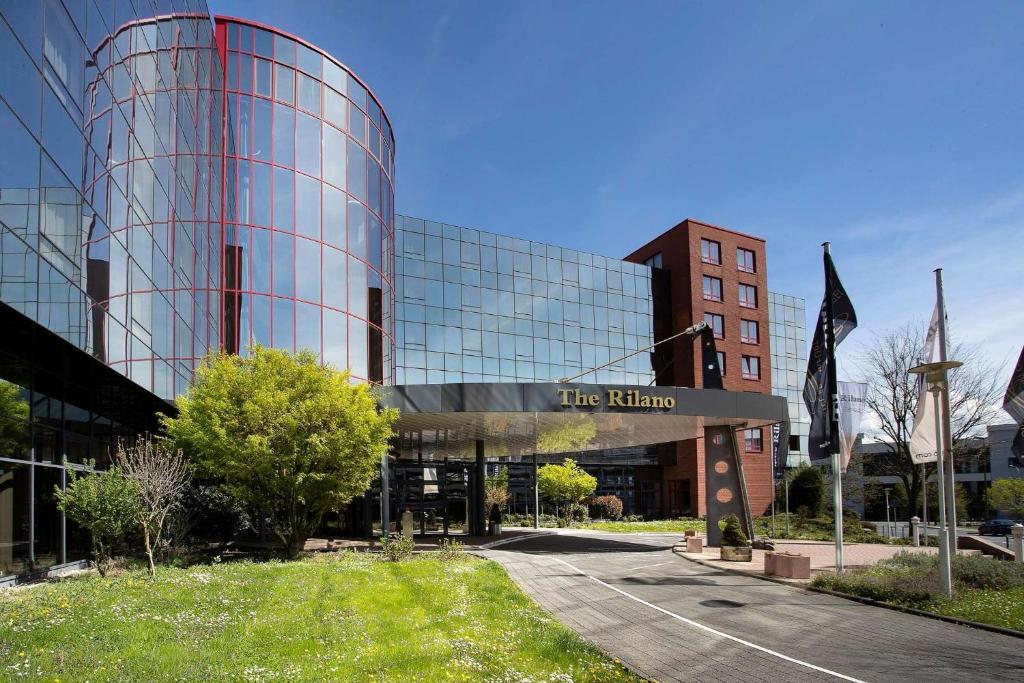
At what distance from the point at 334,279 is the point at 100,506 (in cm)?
2007

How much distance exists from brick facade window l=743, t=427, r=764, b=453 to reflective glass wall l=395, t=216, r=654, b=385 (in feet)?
30.8

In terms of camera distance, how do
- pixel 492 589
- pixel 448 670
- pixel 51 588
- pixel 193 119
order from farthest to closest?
pixel 193 119
pixel 492 589
pixel 51 588
pixel 448 670

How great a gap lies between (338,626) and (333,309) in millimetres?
25631

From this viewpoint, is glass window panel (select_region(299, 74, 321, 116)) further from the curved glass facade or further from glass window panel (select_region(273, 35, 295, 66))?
glass window panel (select_region(273, 35, 295, 66))

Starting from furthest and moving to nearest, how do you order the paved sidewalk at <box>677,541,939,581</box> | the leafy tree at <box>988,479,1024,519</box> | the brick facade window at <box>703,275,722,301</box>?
1. the brick facade window at <box>703,275,722,301</box>
2. the leafy tree at <box>988,479,1024,519</box>
3. the paved sidewalk at <box>677,541,939,581</box>

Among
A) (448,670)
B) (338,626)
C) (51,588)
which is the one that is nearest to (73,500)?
(51,588)

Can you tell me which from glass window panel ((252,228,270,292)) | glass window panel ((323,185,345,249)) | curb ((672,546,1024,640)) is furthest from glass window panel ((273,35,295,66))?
curb ((672,546,1024,640))

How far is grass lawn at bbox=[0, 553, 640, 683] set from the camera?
944cm

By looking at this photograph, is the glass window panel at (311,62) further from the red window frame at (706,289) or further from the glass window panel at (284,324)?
the red window frame at (706,289)

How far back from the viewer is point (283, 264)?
35.6m

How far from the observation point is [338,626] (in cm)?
1244

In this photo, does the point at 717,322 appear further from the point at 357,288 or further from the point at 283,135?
the point at 283,135

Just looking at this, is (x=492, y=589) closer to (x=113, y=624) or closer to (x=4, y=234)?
(x=113, y=624)

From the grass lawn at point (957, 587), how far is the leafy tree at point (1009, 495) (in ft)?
142
